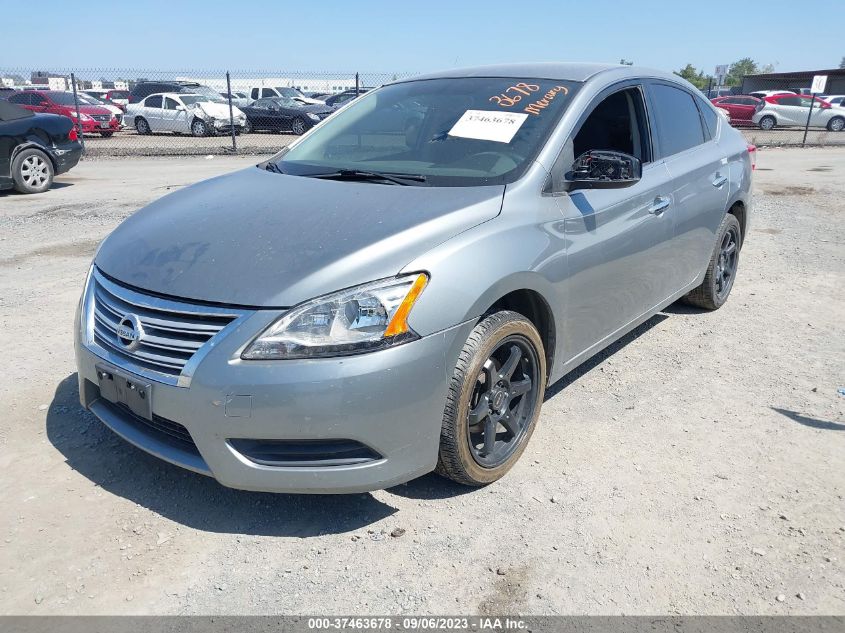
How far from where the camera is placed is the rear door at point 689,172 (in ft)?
14.0

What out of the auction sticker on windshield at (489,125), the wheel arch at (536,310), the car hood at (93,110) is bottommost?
the wheel arch at (536,310)

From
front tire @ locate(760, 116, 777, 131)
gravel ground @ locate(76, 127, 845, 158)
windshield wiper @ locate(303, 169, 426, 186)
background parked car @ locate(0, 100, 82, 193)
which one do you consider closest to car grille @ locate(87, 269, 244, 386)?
windshield wiper @ locate(303, 169, 426, 186)

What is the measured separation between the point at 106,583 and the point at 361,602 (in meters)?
0.91

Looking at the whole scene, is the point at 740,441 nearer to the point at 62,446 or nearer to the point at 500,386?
the point at 500,386

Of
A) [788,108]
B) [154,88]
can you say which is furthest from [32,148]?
[788,108]

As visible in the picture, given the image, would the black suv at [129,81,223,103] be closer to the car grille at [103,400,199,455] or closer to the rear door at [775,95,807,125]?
the rear door at [775,95,807,125]

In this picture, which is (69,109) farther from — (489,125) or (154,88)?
(489,125)

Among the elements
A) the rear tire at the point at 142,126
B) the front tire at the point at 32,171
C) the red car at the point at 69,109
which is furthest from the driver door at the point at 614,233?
the rear tire at the point at 142,126

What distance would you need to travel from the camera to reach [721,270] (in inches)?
211

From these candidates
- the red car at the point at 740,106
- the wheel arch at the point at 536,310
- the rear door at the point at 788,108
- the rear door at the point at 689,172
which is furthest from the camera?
the red car at the point at 740,106

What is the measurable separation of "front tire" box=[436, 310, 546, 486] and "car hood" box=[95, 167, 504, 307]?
1.54 ft

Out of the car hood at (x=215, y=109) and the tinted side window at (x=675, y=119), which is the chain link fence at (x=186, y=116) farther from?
the tinted side window at (x=675, y=119)

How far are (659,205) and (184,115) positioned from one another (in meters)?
21.5

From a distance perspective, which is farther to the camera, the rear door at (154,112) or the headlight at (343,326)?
the rear door at (154,112)
